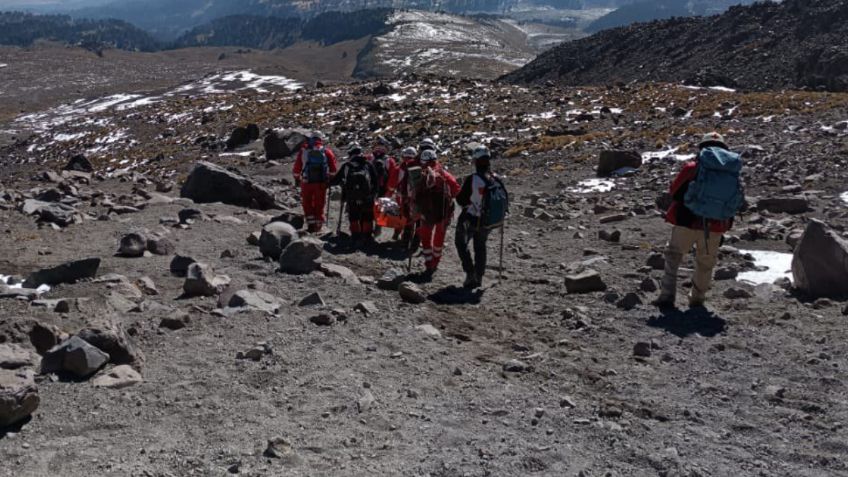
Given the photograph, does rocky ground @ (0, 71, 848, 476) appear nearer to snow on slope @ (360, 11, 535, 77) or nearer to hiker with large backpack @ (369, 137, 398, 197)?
hiker with large backpack @ (369, 137, 398, 197)

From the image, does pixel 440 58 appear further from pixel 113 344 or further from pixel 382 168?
pixel 113 344

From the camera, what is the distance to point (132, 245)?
38.3 ft

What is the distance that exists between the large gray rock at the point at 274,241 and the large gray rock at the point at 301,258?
2.51 ft

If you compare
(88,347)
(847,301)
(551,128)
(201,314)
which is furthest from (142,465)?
(551,128)

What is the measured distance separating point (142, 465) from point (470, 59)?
15446 centimetres

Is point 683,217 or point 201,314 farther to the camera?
point 683,217

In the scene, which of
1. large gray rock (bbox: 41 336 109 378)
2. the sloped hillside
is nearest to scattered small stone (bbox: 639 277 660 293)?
large gray rock (bbox: 41 336 109 378)

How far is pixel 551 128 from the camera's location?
28.1 meters

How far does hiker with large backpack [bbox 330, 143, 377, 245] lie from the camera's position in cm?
A: 1381

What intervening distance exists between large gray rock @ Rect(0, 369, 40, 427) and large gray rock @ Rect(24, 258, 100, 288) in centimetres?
408

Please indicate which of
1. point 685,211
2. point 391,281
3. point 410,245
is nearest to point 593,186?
point 410,245

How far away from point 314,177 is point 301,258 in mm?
4053

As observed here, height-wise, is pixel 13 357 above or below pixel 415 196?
below

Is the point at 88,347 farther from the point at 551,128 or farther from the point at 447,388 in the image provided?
the point at 551,128
